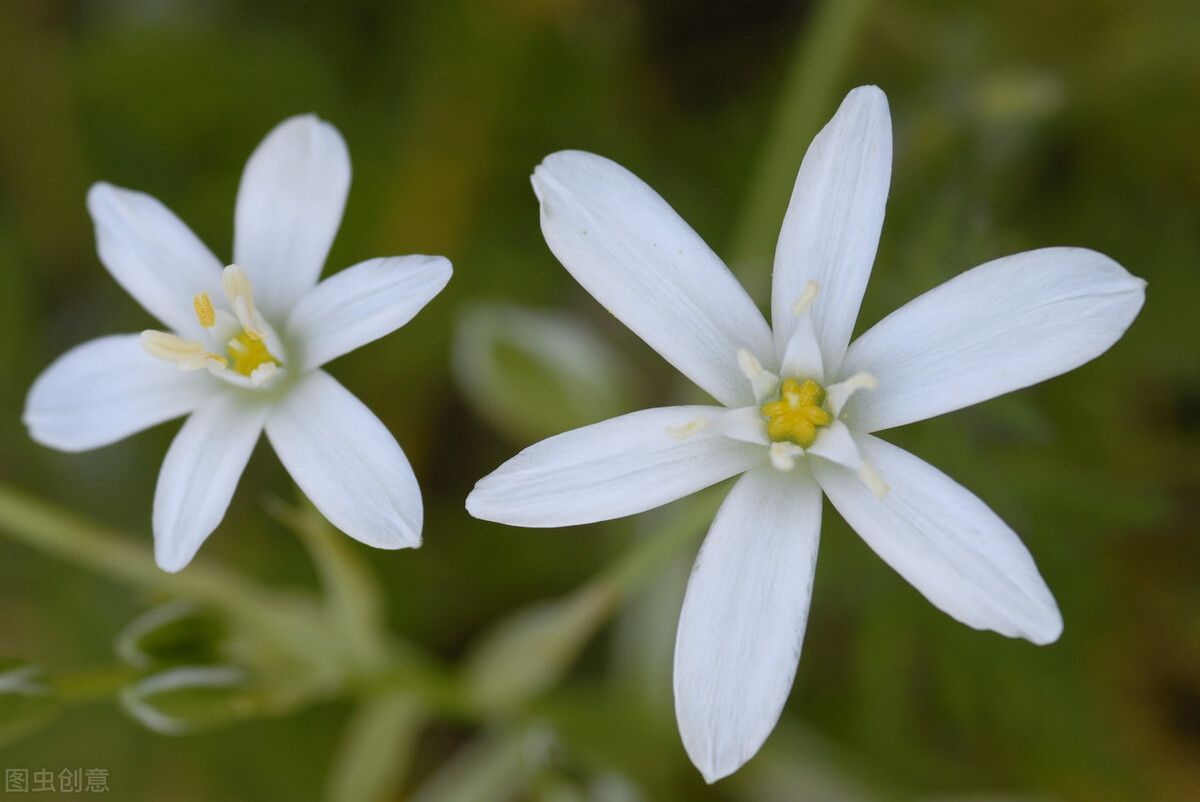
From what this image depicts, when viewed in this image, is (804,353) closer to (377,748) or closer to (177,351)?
(177,351)

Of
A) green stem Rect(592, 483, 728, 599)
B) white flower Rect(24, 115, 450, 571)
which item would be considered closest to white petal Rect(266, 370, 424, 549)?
white flower Rect(24, 115, 450, 571)

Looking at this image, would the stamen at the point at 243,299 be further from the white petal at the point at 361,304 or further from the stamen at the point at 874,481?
the stamen at the point at 874,481

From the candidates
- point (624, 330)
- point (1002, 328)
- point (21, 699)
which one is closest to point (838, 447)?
point (1002, 328)

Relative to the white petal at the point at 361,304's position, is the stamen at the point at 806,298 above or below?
below

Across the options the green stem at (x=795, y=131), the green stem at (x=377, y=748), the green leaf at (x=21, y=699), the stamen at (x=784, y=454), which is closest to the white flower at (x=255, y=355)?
the green leaf at (x=21, y=699)

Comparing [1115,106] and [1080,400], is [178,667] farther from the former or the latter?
[1115,106]

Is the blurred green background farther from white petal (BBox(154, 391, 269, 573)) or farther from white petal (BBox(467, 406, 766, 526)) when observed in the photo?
Answer: white petal (BBox(154, 391, 269, 573))

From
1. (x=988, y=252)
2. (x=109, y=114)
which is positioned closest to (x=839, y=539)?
(x=988, y=252)
